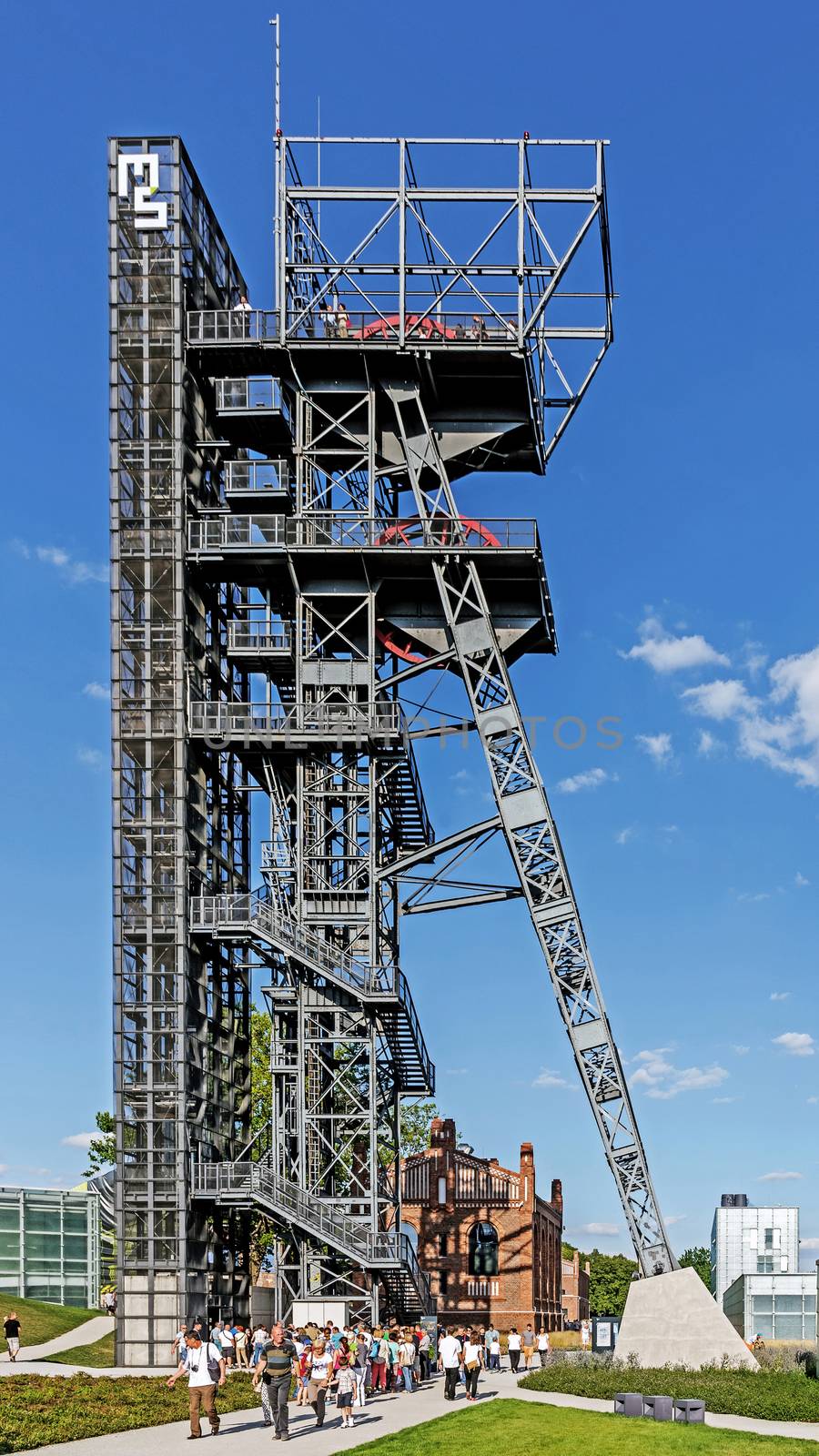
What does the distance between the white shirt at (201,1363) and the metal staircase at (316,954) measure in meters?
23.7

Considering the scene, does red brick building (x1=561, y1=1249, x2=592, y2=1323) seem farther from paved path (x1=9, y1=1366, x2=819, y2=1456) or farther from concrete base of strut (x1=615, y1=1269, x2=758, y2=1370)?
paved path (x1=9, y1=1366, x2=819, y2=1456)

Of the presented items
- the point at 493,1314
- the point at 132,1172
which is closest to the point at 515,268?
the point at 132,1172

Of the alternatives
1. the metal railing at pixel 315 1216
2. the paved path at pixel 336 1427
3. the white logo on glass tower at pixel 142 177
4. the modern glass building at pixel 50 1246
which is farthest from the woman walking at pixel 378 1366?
the white logo on glass tower at pixel 142 177

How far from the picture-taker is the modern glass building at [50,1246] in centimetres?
7138

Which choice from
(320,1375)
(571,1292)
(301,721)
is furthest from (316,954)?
(571,1292)

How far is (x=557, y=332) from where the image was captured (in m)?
64.1

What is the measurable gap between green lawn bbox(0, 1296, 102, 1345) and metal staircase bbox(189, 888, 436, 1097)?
13.3m

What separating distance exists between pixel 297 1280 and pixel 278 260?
107ft

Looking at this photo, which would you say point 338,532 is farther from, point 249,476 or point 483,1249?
point 483,1249

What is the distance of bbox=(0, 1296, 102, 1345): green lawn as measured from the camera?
5816 cm

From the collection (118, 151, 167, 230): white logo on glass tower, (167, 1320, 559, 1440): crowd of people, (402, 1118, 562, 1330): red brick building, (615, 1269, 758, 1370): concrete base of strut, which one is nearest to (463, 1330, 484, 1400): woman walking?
(167, 1320, 559, 1440): crowd of people

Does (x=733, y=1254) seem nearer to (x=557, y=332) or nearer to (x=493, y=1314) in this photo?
(x=493, y=1314)

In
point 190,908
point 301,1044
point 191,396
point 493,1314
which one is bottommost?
point 493,1314

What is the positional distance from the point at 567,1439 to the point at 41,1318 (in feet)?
105
